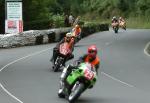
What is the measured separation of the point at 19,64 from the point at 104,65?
368 centimetres

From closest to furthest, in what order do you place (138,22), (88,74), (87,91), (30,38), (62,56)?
(88,74)
(87,91)
(62,56)
(30,38)
(138,22)

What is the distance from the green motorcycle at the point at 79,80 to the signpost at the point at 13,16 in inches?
1114

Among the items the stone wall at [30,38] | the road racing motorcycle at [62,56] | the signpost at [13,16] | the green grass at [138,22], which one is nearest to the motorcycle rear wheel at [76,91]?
the road racing motorcycle at [62,56]

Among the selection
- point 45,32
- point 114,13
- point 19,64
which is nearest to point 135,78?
point 19,64

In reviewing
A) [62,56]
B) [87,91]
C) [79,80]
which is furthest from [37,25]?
[79,80]

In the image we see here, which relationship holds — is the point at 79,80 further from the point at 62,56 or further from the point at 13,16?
the point at 13,16

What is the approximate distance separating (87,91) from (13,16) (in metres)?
26.7

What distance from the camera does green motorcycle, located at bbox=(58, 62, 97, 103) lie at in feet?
50.4

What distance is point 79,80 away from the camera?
1552cm

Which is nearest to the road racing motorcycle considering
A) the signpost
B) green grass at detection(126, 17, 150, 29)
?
the signpost

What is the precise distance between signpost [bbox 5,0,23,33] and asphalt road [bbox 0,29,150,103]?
30.5 feet

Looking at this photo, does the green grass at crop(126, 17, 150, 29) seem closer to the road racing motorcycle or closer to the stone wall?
the stone wall

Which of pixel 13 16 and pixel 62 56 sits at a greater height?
pixel 13 16

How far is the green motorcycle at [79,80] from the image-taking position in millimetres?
15352
